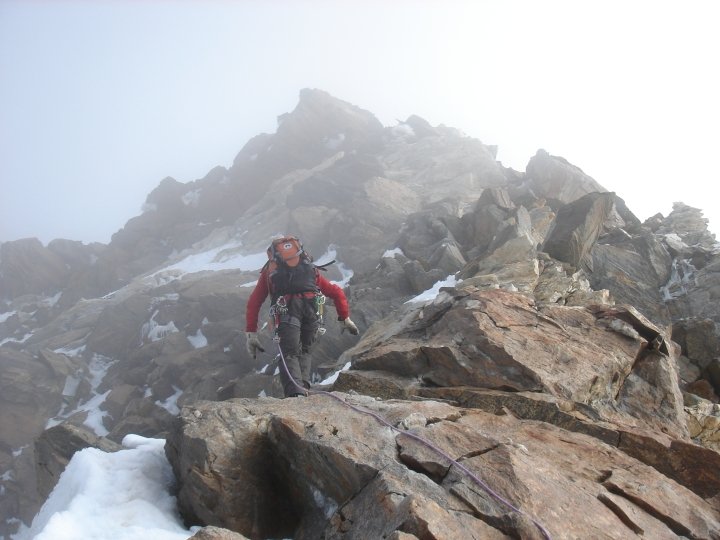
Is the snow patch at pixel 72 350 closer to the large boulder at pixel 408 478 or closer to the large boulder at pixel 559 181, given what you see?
the large boulder at pixel 559 181

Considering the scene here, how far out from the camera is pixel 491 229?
2495 centimetres

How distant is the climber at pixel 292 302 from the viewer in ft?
30.6

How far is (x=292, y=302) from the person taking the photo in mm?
9531

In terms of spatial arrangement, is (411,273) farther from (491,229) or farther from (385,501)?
(385,501)

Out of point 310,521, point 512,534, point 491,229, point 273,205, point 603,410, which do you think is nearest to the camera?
point 512,534

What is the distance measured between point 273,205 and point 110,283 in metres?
26.4

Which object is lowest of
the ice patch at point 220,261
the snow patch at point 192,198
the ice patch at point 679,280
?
the ice patch at point 220,261

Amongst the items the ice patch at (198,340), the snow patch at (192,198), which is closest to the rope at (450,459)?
the ice patch at (198,340)

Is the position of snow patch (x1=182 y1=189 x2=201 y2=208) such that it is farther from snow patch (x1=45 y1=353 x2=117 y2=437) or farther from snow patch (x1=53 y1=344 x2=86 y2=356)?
snow patch (x1=45 y1=353 x2=117 y2=437)

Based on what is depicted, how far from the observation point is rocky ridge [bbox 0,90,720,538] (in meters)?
4.99

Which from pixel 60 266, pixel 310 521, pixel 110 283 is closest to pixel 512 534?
pixel 310 521

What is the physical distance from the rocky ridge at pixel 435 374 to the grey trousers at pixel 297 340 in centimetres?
85

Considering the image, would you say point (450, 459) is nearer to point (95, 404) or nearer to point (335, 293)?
point (335, 293)

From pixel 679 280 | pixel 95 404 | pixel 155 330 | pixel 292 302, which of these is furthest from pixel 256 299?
pixel 155 330
